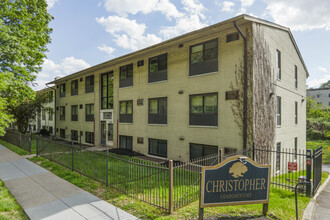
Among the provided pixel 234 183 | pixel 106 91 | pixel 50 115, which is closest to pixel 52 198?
pixel 234 183

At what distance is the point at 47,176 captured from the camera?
9.23 m

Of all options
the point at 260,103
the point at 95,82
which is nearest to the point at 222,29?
the point at 260,103

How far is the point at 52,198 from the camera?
673cm

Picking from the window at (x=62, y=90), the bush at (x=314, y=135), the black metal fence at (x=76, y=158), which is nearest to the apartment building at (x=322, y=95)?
the bush at (x=314, y=135)

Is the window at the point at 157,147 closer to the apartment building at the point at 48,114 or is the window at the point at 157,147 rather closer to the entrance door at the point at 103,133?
the entrance door at the point at 103,133

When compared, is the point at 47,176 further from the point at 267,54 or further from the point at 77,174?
the point at 267,54

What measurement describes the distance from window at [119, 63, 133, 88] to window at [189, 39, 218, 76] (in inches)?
264

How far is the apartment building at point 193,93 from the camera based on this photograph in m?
11.2

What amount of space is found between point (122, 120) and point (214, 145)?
382 inches

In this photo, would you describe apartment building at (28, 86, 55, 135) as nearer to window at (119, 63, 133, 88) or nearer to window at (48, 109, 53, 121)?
window at (48, 109, 53, 121)

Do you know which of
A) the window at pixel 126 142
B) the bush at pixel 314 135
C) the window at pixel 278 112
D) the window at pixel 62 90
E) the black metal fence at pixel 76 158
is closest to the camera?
the black metal fence at pixel 76 158

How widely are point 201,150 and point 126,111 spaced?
28.0 ft

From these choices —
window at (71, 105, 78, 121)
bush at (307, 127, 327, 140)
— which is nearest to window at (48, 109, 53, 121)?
window at (71, 105, 78, 121)

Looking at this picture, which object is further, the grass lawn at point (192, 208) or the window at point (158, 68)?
the window at point (158, 68)
